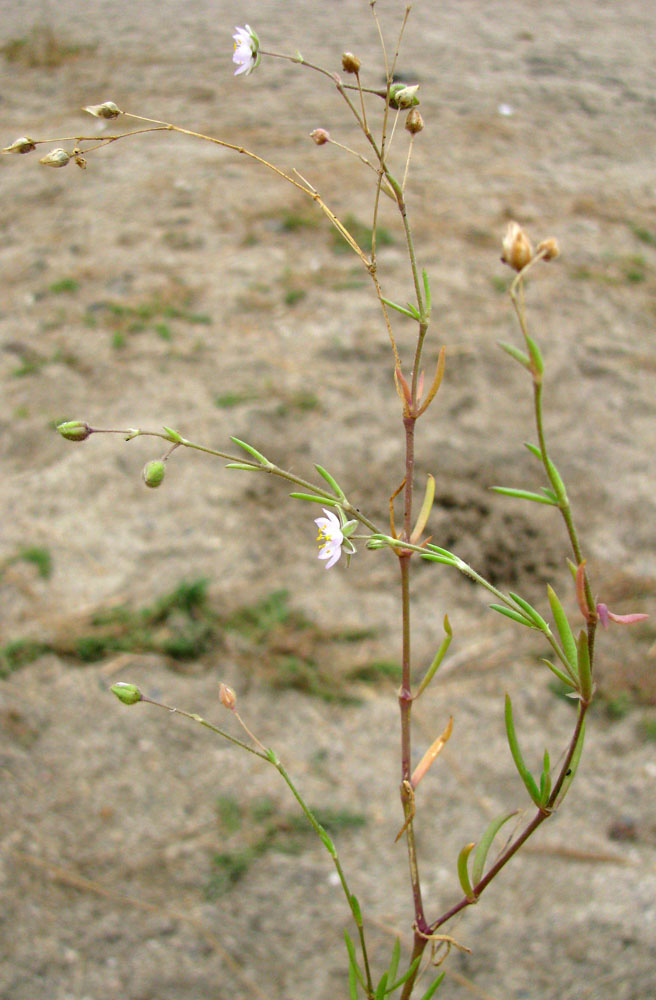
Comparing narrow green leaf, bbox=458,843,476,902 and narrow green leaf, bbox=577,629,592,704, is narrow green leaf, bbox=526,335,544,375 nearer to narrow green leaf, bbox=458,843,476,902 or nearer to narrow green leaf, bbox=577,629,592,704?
narrow green leaf, bbox=577,629,592,704

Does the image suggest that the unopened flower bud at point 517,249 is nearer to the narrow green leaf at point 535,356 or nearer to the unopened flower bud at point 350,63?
the narrow green leaf at point 535,356

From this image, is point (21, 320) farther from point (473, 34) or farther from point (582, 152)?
point (473, 34)

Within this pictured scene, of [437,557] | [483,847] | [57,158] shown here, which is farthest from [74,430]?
[483,847]

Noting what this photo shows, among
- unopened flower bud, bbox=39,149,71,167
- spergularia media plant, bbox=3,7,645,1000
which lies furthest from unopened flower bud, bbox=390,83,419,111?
unopened flower bud, bbox=39,149,71,167

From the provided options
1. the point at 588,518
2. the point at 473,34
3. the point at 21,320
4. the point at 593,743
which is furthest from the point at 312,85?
the point at 593,743

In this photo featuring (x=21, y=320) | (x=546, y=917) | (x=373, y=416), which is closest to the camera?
(x=546, y=917)

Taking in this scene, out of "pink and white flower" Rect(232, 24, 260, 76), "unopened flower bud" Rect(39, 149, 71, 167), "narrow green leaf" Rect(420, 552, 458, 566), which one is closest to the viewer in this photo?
"narrow green leaf" Rect(420, 552, 458, 566)

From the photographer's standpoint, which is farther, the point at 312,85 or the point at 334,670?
the point at 312,85

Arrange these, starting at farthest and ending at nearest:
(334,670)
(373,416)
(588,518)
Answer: (373,416) → (588,518) → (334,670)
